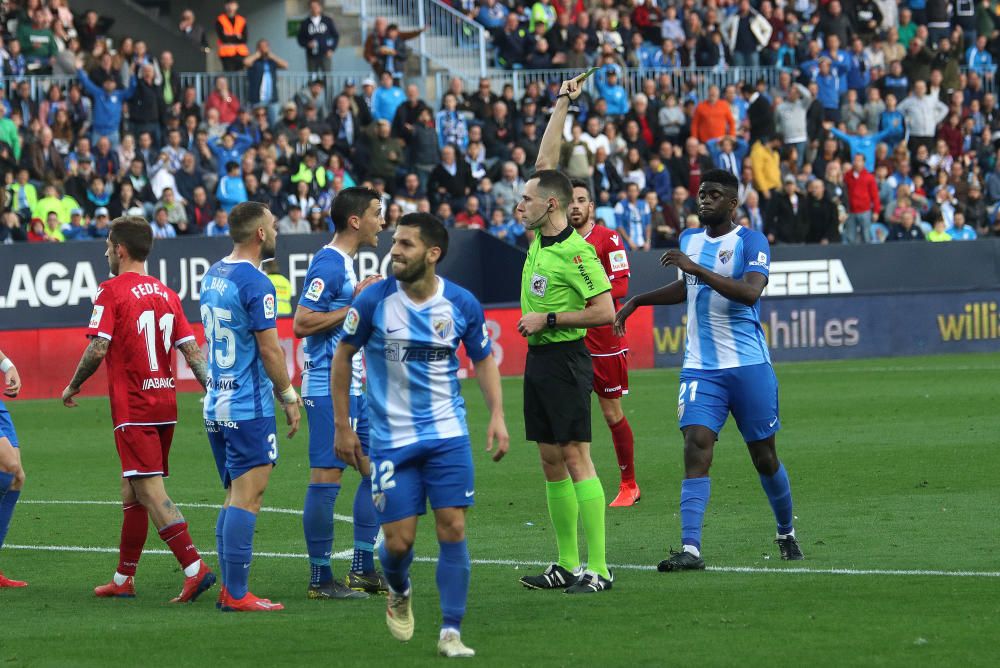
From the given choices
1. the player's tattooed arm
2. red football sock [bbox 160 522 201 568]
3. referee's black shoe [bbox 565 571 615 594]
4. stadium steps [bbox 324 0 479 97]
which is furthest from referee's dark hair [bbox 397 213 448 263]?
stadium steps [bbox 324 0 479 97]

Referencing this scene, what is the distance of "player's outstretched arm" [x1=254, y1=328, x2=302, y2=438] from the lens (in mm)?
8523

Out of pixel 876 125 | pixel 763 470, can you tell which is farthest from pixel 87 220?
pixel 763 470

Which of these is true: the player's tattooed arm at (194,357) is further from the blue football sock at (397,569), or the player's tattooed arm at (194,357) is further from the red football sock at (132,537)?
the blue football sock at (397,569)

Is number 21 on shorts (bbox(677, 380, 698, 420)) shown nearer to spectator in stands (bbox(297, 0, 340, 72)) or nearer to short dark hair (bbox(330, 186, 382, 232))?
short dark hair (bbox(330, 186, 382, 232))

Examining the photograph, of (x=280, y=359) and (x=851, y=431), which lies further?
(x=851, y=431)

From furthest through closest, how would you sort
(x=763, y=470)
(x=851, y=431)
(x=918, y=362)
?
(x=918, y=362) → (x=851, y=431) → (x=763, y=470)

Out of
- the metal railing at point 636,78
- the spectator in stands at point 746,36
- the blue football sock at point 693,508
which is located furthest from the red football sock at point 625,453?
the spectator in stands at point 746,36

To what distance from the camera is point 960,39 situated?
117 feet

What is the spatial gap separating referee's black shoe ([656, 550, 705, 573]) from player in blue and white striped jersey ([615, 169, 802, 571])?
0.51 ft

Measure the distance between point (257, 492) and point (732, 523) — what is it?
13.0 feet

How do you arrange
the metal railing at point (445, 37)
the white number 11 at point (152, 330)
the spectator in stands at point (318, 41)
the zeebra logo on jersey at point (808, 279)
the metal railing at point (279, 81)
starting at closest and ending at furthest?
the white number 11 at point (152, 330)
the zeebra logo on jersey at point (808, 279)
the metal railing at point (279, 81)
the spectator in stands at point (318, 41)
the metal railing at point (445, 37)

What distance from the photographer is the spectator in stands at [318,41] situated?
3098 centimetres

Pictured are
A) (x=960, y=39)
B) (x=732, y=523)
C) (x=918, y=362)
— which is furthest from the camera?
(x=960, y=39)

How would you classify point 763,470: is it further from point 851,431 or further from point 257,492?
point 851,431
